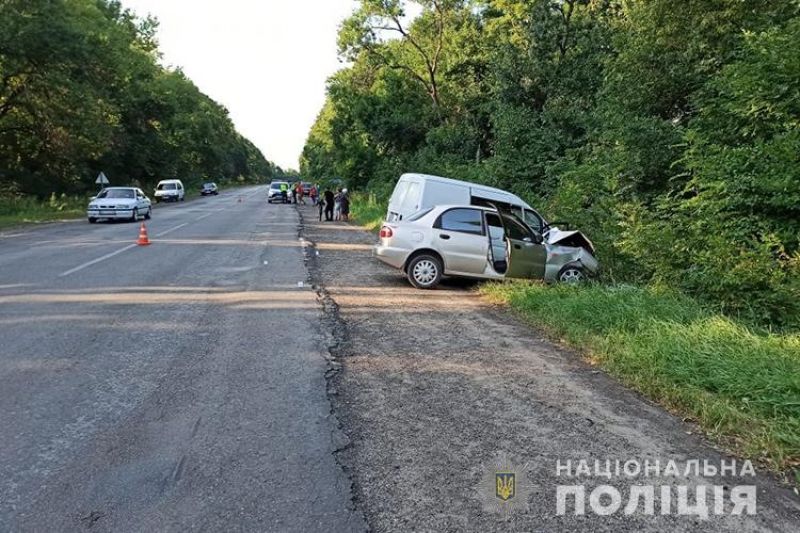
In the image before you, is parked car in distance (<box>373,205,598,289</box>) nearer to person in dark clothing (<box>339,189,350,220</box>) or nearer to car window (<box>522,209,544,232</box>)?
car window (<box>522,209,544,232</box>)

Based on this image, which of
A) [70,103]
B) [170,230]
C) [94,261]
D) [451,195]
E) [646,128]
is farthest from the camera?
[70,103]

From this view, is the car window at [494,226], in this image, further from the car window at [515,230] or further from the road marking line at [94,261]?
the road marking line at [94,261]

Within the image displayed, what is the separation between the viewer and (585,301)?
27.1ft

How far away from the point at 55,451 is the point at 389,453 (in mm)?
2251

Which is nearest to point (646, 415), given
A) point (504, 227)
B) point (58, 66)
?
point (504, 227)

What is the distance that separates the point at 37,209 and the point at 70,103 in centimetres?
577

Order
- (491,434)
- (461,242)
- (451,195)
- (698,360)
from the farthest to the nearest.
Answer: (451,195) < (461,242) < (698,360) < (491,434)

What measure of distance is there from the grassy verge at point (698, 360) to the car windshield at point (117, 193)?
2353 centimetres

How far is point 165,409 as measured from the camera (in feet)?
15.5

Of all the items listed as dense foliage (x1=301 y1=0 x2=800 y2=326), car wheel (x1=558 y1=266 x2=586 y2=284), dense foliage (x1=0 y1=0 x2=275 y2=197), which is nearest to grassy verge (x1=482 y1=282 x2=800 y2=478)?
dense foliage (x1=301 y1=0 x2=800 y2=326)

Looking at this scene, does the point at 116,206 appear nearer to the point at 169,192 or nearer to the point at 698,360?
the point at 698,360

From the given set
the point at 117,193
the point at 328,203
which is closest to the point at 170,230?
the point at 117,193

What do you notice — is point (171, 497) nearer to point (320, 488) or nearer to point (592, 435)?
point (320, 488)

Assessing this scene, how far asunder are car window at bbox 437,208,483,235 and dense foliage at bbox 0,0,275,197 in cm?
2514
